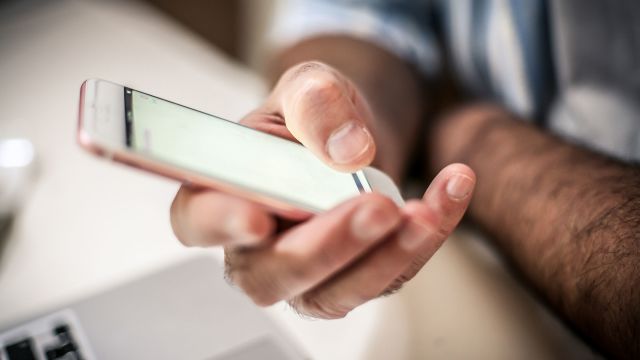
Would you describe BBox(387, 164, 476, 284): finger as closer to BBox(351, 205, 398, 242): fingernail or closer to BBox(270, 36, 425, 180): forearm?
BBox(351, 205, 398, 242): fingernail

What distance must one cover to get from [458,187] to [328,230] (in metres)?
0.07

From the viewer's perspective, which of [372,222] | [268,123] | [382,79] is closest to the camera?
[372,222]

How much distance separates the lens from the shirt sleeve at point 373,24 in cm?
64

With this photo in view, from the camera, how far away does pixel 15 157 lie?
1.73 feet

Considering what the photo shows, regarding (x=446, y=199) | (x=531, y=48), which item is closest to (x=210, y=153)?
(x=446, y=199)

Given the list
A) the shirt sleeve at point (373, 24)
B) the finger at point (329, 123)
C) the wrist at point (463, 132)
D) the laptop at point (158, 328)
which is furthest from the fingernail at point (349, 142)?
the shirt sleeve at point (373, 24)

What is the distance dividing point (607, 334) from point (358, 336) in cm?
16

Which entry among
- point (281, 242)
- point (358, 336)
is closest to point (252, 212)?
point (281, 242)

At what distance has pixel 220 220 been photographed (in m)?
0.24

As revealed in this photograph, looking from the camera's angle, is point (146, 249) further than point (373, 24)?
No

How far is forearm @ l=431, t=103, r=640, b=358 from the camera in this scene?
334 millimetres

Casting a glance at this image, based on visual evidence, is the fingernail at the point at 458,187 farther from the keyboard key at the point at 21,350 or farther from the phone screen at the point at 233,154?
the keyboard key at the point at 21,350

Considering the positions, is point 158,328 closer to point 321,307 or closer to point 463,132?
point 321,307

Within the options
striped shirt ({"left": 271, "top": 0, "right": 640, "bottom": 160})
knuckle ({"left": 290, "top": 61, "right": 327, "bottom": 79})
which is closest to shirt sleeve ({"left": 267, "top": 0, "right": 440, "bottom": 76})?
striped shirt ({"left": 271, "top": 0, "right": 640, "bottom": 160})
